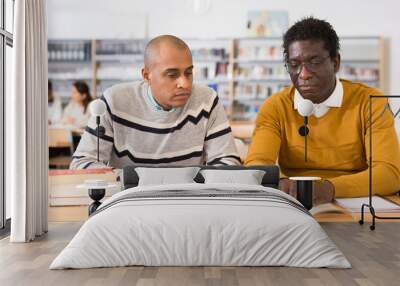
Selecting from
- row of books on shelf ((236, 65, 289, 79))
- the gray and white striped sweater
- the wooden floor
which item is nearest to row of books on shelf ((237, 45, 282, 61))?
row of books on shelf ((236, 65, 289, 79))

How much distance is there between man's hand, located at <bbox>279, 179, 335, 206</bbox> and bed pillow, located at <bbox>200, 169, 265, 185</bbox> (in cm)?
15

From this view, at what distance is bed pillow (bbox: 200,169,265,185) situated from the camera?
3.40m

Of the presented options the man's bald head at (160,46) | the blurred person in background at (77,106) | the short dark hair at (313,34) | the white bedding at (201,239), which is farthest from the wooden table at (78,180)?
the blurred person in background at (77,106)

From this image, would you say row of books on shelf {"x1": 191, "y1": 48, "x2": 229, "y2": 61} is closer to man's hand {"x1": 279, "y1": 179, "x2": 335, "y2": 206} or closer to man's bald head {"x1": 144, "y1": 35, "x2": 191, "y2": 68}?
man's bald head {"x1": 144, "y1": 35, "x2": 191, "y2": 68}

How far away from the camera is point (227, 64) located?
32.2ft

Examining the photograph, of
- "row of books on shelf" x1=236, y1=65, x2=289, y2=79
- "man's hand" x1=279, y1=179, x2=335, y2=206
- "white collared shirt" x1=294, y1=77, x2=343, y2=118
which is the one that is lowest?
"man's hand" x1=279, y1=179, x2=335, y2=206

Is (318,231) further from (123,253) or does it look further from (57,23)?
(57,23)

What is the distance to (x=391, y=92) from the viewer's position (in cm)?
984

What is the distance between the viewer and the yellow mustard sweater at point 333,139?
11.4ft

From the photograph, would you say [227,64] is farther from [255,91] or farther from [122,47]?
[122,47]

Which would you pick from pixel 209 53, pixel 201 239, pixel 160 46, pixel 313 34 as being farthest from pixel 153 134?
pixel 209 53

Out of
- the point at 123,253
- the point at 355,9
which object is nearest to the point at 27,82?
the point at 123,253

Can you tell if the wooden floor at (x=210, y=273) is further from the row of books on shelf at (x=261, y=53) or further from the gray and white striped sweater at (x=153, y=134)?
the row of books on shelf at (x=261, y=53)

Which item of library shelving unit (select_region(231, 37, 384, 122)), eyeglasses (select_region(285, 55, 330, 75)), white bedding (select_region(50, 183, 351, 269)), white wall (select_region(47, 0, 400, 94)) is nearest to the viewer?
white bedding (select_region(50, 183, 351, 269))
